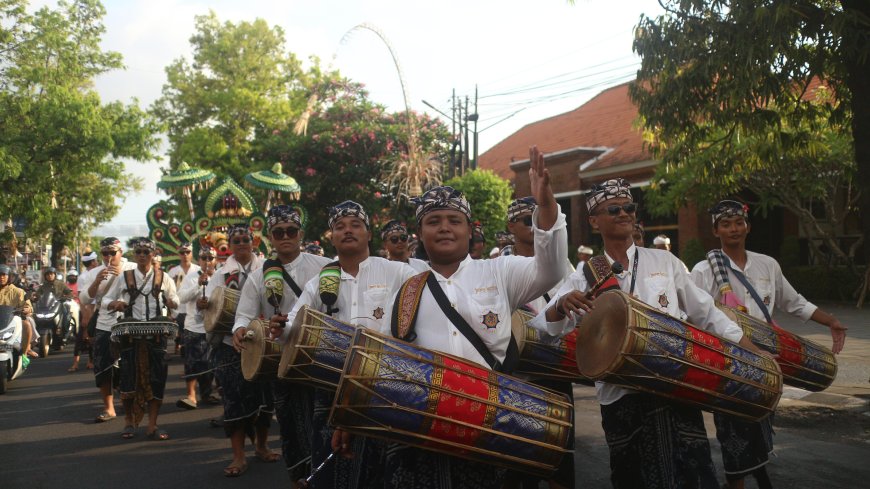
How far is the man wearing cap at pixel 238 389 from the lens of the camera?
6641 millimetres

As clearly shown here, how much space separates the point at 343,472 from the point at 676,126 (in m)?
5.91

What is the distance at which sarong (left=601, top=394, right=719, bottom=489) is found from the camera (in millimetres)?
3896

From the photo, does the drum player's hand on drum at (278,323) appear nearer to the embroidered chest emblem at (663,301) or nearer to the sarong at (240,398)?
the embroidered chest emblem at (663,301)

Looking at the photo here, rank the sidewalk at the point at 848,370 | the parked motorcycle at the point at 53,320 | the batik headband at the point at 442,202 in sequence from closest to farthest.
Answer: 1. the batik headband at the point at 442,202
2. the sidewalk at the point at 848,370
3. the parked motorcycle at the point at 53,320

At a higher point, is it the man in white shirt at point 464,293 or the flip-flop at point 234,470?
the man in white shirt at point 464,293

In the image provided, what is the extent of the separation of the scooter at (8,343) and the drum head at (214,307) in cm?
563

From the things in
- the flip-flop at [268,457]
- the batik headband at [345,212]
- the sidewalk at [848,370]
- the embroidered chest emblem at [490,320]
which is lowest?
the sidewalk at [848,370]

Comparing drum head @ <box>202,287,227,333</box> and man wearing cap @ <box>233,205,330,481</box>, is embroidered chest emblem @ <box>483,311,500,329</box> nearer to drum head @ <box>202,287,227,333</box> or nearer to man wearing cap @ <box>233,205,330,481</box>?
man wearing cap @ <box>233,205,330,481</box>

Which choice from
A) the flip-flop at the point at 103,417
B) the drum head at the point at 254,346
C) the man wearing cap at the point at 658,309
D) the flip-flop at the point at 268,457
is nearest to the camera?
the man wearing cap at the point at 658,309

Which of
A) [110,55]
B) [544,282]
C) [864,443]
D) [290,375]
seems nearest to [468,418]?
[544,282]

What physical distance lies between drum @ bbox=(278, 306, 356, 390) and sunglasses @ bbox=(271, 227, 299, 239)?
1.75 metres

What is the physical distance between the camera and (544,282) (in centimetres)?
347

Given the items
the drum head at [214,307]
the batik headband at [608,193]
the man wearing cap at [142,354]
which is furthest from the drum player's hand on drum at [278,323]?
the man wearing cap at [142,354]

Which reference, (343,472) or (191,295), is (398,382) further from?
(191,295)
